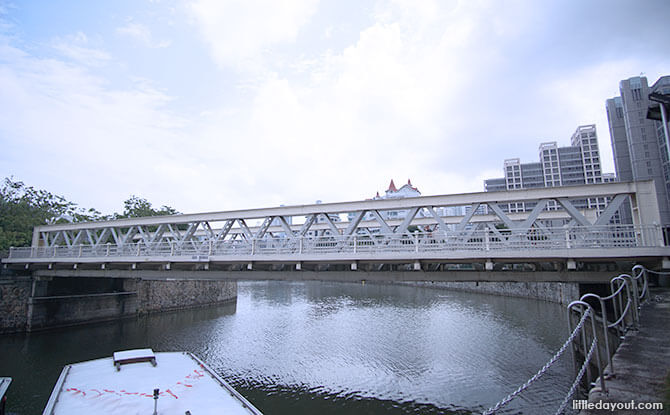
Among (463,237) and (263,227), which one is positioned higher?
(263,227)

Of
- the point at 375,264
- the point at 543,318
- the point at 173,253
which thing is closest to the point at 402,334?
the point at 375,264

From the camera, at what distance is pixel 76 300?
29.8m

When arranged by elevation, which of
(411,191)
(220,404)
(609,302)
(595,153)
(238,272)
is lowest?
(220,404)

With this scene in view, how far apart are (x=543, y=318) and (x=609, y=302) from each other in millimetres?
16605

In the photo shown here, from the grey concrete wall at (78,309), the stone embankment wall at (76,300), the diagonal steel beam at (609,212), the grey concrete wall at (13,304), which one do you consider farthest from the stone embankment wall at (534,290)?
the grey concrete wall at (13,304)

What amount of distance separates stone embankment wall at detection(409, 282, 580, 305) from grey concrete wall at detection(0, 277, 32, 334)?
40299 mm

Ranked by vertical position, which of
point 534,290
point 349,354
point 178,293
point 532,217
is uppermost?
point 532,217

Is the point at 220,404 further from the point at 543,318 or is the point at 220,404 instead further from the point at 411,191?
the point at 411,191

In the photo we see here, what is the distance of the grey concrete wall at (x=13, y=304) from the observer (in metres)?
26.5

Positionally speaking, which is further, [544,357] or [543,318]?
[543,318]

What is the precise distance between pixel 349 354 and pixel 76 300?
24966 mm

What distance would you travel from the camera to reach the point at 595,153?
106 metres

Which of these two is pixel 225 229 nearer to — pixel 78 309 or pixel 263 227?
pixel 263 227

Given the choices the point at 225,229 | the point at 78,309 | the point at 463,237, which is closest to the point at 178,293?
the point at 78,309
